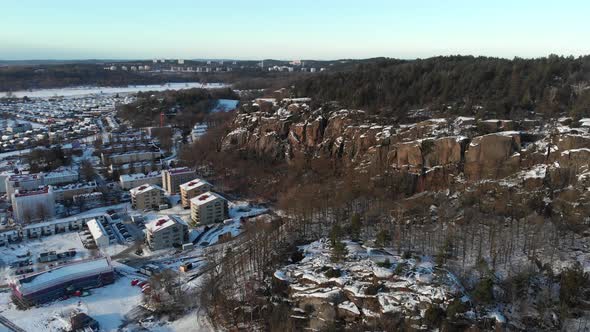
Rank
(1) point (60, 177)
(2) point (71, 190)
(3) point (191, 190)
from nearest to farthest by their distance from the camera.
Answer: (3) point (191, 190), (2) point (71, 190), (1) point (60, 177)

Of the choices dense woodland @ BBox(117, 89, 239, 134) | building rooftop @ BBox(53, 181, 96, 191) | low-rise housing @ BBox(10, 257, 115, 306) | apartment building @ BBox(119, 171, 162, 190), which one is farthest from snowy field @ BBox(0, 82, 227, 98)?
low-rise housing @ BBox(10, 257, 115, 306)

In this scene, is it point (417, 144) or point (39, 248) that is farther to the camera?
point (417, 144)

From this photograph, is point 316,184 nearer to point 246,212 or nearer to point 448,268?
point 246,212

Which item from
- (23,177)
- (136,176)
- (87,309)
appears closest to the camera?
(87,309)

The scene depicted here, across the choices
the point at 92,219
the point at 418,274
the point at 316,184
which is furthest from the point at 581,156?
the point at 92,219

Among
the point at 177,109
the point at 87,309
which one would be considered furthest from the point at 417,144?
the point at 177,109

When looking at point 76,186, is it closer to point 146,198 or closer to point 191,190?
point 146,198

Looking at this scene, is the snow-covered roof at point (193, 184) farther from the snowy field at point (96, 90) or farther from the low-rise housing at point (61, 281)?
the snowy field at point (96, 90)
